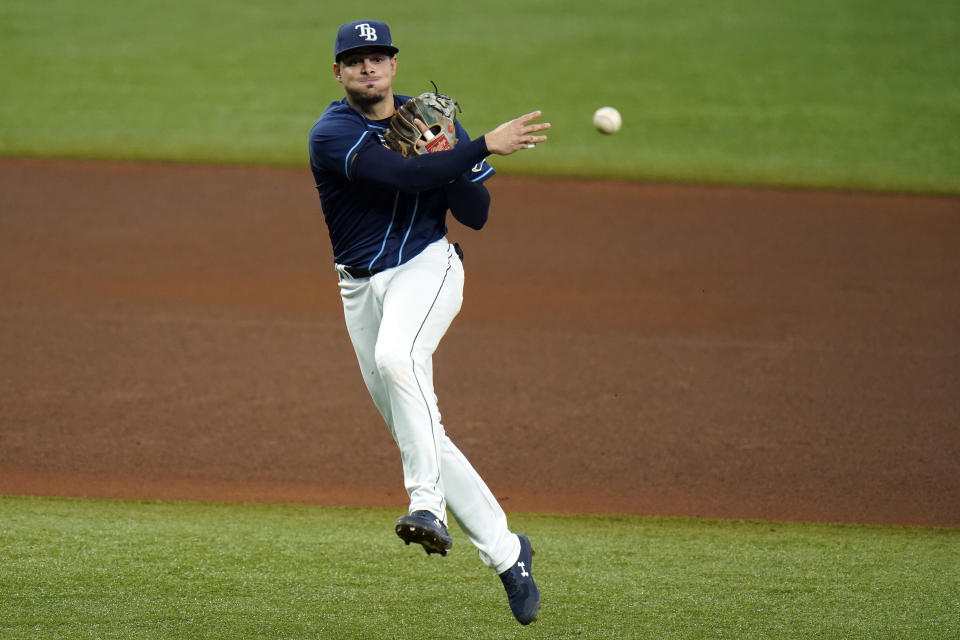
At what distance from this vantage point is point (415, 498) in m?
4.03

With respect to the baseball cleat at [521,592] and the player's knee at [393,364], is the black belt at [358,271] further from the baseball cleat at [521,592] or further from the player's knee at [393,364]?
the baseball cleat at [521,592]

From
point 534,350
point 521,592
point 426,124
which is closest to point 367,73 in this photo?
point 426,124

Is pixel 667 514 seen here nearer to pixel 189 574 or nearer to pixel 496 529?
pixel 496 529

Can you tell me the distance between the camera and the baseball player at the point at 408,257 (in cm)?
407

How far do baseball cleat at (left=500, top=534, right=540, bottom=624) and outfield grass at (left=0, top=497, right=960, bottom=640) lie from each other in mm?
256

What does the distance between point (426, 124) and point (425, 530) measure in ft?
4.79

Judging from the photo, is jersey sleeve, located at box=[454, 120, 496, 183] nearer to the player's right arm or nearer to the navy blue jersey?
the navy blue jersey

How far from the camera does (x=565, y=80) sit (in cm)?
1622

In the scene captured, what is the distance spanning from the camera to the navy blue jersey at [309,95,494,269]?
13.5 ft

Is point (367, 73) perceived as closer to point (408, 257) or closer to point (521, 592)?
point (408, 257)

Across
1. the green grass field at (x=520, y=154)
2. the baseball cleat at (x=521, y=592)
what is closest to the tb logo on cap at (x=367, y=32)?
the baseball cleat at (x=521, y=592)

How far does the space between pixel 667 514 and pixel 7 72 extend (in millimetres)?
13034

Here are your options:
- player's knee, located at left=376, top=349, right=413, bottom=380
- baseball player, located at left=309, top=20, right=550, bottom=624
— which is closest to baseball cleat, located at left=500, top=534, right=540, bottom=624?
baseball player, located at left=309, top=20, right=550, bottom=624

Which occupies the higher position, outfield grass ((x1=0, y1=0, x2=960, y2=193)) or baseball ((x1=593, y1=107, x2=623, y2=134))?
baseball ((x1=593, y1=107, x2=623, y2=134))
